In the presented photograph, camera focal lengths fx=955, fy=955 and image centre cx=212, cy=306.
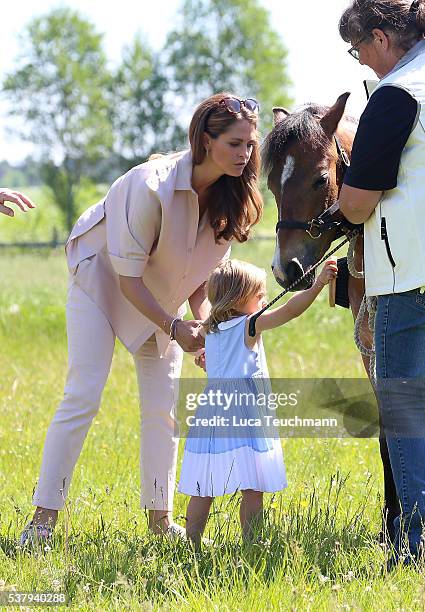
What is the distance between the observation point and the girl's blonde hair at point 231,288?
3.98 m

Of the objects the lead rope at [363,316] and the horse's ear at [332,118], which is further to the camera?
the horse's ear at [332,118]

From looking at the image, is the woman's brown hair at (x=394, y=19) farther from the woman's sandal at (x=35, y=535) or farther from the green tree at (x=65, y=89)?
the green tree at (x=65, y=89)

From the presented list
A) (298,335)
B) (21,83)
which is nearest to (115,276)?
(298,335)

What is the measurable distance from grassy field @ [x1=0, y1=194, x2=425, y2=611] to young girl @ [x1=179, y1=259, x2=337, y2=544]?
160 millimetres

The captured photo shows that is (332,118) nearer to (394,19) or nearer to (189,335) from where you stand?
(394,19)

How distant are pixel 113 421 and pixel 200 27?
51569mm

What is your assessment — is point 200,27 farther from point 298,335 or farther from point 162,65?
point 298,335

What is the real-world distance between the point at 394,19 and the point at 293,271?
3.52ft

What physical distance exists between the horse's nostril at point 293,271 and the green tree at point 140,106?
50878 mm

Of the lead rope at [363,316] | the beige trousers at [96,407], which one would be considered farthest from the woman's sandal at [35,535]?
the lead rope at [363,316]

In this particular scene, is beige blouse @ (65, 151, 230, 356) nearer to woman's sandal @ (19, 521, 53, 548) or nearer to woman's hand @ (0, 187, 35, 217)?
woman's hand @ (0, 187, 35, 217)

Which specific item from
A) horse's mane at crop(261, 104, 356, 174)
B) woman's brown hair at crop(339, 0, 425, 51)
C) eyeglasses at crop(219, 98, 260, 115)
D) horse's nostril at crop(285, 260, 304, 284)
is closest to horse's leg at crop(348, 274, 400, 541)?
horse's nostril at crop(285, 260, 304, 284)

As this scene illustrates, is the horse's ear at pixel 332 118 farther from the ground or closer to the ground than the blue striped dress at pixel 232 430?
farther from the ground

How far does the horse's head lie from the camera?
3957 millimetres
